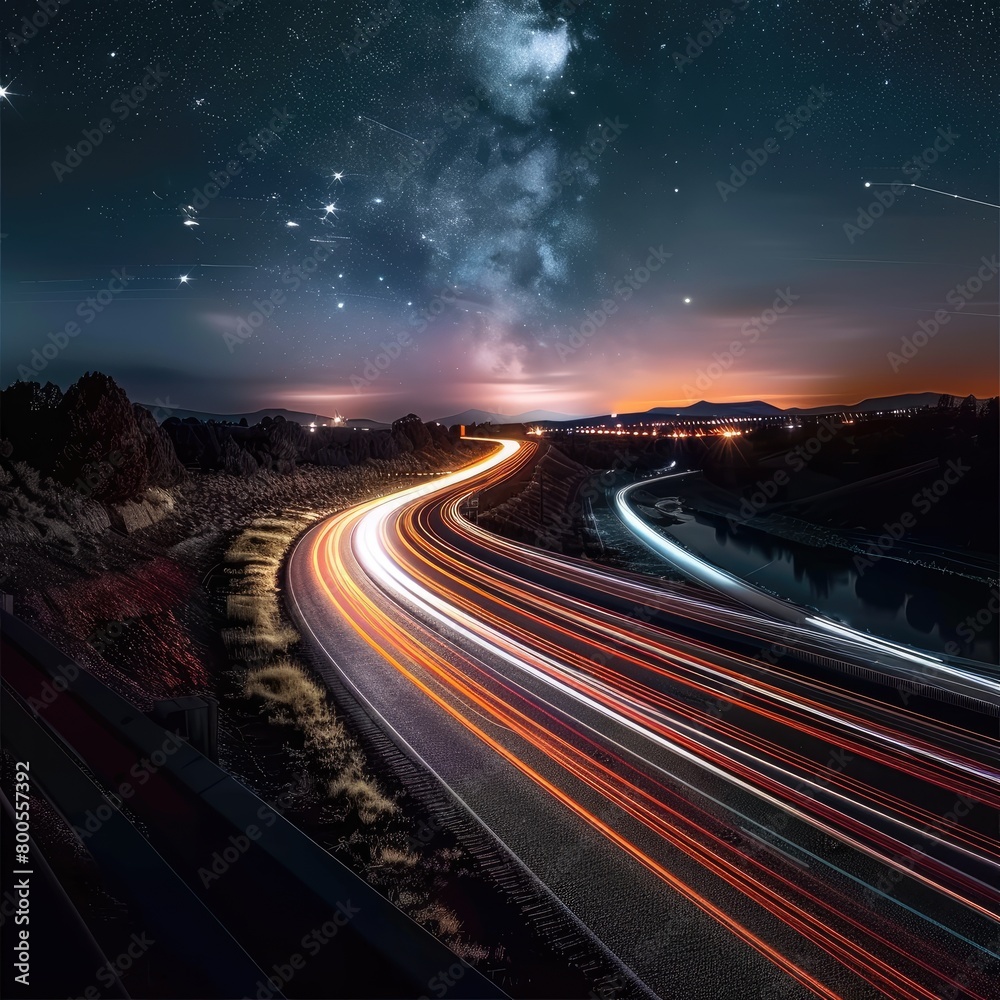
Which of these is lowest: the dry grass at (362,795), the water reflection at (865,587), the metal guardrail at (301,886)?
the water reflection at (865,587)

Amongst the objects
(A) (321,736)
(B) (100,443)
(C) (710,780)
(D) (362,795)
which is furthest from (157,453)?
(C) (710,780)

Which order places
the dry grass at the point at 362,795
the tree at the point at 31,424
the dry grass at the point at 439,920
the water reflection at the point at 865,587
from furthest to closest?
the water reflection at the point at 865,587 → the tree at the point at 31,424 → the dry grass at the point at 362,795 → the dry grass at the point at 439,920

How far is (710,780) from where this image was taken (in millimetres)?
10250

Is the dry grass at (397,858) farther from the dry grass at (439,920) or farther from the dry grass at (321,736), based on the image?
the dry grass at (439,920)

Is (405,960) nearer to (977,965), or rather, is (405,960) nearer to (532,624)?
(977,965)

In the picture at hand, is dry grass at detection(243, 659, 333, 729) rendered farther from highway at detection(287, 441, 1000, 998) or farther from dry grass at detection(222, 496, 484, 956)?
highway at detection(287, 441, 1000, 998)

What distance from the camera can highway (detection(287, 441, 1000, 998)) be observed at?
693cm

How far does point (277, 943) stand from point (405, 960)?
1.07 metres

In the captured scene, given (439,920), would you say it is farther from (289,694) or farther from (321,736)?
(289,694)

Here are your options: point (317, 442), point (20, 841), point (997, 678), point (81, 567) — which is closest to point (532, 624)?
point (997, 678)

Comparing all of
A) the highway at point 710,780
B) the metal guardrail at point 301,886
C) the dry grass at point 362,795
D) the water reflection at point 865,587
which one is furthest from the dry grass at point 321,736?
→ the water reflection at point 865,587

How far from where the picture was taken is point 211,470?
161 feet

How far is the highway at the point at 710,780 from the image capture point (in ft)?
22.7

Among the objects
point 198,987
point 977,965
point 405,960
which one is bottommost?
point 977,965
